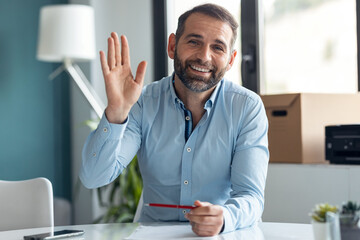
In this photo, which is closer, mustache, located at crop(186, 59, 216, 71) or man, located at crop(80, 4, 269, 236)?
man, located at crop(80, 4, 269, 236)

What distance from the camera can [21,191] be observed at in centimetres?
175

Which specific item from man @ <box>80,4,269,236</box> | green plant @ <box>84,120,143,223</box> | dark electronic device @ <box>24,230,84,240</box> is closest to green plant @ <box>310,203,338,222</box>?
man @ <box>80,4,269,236</box>

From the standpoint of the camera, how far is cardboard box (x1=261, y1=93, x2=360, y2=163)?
2563 mm

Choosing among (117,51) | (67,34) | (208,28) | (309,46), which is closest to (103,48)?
(67,34)

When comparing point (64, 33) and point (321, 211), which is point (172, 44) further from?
point (64, 33)

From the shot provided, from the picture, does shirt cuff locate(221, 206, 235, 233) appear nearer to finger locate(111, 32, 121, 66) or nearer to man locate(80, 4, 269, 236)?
man locate(80, 4, 269, 236)

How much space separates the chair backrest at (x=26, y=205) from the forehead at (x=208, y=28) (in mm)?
721

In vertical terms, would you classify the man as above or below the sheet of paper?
above

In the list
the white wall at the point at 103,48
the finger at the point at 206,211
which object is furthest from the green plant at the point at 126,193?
the finger at the point at 206,211

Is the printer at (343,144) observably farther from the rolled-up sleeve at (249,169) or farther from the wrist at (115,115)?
the wrist at (115,115)

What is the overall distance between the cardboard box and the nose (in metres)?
0.90

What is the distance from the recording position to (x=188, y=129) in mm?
1812

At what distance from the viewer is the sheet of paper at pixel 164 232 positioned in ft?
4.28

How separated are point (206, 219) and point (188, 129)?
538mm
